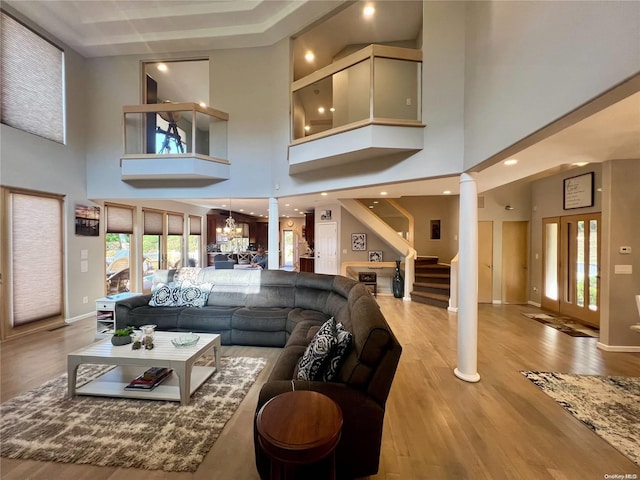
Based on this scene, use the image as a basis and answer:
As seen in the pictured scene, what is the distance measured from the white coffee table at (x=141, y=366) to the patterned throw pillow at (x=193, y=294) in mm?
1277

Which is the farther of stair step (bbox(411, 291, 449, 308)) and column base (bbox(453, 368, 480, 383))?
stair step (bbox(411, 291, 449, 308))

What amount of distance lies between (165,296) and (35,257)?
→ 243 centimetres

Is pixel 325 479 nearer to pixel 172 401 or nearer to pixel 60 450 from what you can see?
pixel 172 401

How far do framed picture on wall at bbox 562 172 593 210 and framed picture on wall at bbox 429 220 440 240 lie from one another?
307 centimetres

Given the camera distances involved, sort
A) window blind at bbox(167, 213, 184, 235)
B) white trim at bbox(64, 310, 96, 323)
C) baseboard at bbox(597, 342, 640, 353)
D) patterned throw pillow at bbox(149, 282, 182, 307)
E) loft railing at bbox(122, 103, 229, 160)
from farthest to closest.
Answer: window blind at bbox(167, 213, 184, 235) < loft railing at bbox(122, 103, 229, 160) < white trim at bbox(64, 310, 96, 323) < patterned throw pillow at bbox(149, 282, 182, 307) < baseboard at bbox(597, 342, 640, 353)

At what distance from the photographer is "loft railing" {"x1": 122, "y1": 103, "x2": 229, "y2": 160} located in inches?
197

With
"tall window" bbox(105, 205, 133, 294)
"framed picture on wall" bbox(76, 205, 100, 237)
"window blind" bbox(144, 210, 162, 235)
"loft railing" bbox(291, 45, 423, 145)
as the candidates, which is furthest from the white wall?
"window blind" bbox(144, 210, 162, 235)

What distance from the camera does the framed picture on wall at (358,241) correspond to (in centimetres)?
774

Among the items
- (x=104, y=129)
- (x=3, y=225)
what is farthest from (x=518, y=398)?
(x=104, y=129)

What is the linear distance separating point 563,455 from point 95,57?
888cm

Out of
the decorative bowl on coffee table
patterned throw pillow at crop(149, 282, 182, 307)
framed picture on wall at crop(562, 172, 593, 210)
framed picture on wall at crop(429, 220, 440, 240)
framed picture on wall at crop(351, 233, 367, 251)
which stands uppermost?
framed picture on wall at crop(562, 172, 593, 210)

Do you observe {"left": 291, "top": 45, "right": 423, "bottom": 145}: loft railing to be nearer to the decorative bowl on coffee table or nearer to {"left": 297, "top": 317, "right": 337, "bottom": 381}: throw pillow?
{"left": 297, "top": 317, "right": 337, "bottom": 381}: throw pillow

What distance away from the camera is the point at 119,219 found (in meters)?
6.18

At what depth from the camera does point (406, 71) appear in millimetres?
3494
